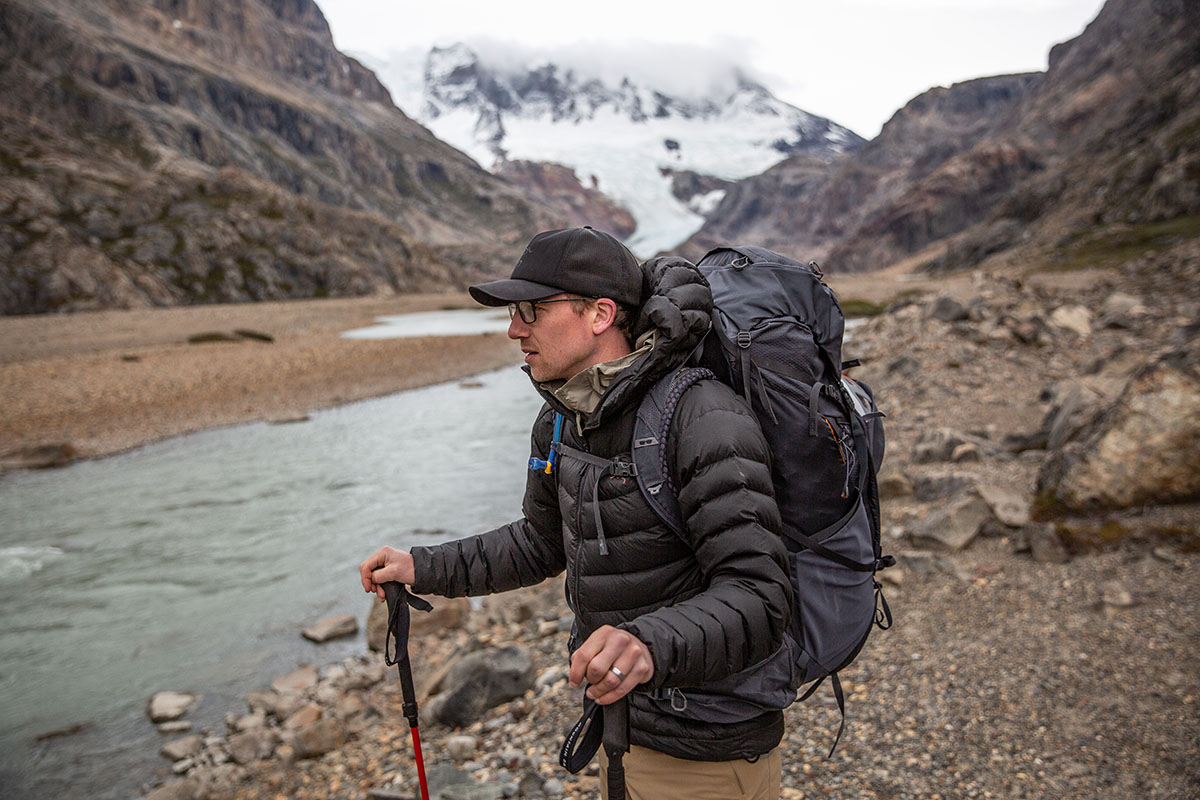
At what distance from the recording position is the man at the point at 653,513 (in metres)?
1.86

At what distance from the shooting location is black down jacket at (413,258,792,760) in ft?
5.97

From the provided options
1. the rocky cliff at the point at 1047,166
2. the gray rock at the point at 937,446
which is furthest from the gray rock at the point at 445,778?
the rocky cliff at the point at 1047,166

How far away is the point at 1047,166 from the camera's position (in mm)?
102250

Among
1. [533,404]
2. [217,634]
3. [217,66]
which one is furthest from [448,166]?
[217,634]

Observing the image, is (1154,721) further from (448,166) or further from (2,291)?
(448,166)

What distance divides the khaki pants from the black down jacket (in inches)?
2.6

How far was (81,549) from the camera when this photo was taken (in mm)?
11227

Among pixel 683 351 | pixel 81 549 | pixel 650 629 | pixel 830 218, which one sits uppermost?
pixel 830 218

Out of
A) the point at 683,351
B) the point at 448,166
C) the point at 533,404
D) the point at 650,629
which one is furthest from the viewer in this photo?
the point at 448,166

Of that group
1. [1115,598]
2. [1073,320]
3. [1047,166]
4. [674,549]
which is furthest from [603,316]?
[1047,166]

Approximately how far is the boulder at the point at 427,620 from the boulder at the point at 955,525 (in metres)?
4.59

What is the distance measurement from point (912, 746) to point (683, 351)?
3344 mm

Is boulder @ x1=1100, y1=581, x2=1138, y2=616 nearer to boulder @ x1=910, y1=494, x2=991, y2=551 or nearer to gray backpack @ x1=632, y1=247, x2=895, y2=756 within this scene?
boulder @ x1=910, y1=494, x2=991, y2=551

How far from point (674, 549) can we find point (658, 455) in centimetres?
30
